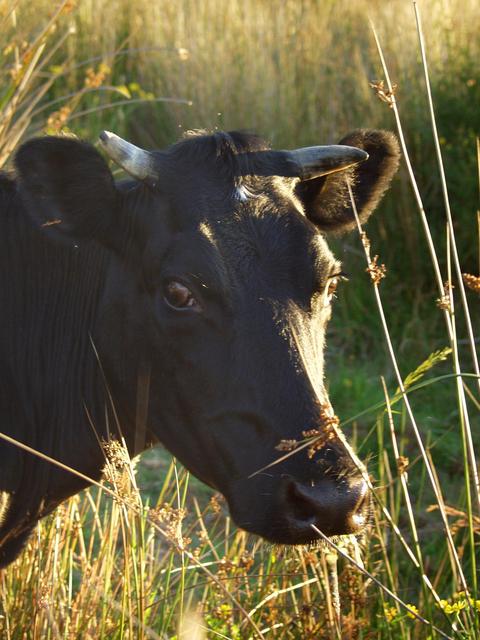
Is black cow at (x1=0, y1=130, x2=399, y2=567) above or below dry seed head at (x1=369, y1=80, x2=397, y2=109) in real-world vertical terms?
below

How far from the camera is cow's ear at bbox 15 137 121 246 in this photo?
10.8 ft

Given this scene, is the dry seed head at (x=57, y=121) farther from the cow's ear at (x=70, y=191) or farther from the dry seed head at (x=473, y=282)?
the dry seed head at (x=473, y=282)

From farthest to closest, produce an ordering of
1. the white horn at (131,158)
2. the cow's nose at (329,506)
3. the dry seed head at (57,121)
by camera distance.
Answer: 1. the dry seed head at (57,121)
2. the white horn at (131,158)
3. the cow's nose at (329,506)

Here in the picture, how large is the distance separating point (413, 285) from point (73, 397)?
466 centimetres

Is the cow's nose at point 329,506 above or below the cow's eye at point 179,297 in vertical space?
below

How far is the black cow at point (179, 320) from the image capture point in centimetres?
285

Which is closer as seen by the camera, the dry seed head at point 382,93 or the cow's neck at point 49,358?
the dry seed head at point 382,93

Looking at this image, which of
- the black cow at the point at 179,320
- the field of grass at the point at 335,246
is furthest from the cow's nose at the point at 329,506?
the field of grass at the point at 335,246

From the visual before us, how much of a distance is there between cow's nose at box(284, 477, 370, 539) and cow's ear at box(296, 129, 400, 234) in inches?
54.1

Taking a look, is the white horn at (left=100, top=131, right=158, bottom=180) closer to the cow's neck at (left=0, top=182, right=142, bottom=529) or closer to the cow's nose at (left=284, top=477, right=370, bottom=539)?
the cow's neck at (left=0, top=182, right=142, bottom=529)

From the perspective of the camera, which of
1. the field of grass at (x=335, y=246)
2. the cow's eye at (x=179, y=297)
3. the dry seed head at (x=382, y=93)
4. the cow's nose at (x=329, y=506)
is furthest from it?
the field of grass at (x=335, y=246)

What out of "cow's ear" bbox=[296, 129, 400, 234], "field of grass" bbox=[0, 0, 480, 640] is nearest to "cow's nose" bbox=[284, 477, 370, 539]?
"field of grass" bbox=[0, 0, 480, 640]

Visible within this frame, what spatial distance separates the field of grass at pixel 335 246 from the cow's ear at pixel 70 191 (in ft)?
3.16

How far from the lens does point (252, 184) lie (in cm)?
328
